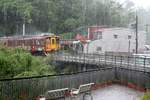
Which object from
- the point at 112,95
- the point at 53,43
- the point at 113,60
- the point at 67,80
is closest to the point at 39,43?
the point at 53,43

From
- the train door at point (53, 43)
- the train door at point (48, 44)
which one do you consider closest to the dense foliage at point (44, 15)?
the train door at point (53, 43)

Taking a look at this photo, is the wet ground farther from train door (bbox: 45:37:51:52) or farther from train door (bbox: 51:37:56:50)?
train door (bbox: 51:37:56:50)

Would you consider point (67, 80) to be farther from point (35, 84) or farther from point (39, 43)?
point (39, 43)

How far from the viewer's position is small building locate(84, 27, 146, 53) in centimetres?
6186

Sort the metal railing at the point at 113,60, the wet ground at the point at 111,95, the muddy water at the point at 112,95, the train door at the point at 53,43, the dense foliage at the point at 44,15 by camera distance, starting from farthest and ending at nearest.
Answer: the dense foliage at the point at 44,15
the train door at the point at 53,43
the metal railing at the point at 113,60
the muddy water at the point at 112,95
the wet ground at the point at 111,95

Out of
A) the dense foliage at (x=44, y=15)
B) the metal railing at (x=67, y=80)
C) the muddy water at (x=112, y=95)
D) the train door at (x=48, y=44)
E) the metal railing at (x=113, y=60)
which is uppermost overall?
the dense foliage at (x=44, y=15)

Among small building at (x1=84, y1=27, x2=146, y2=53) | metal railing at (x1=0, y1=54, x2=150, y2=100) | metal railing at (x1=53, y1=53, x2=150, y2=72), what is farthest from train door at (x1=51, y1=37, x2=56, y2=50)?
metal railing at (x1=0, y1=54, x2=150, y2=100)

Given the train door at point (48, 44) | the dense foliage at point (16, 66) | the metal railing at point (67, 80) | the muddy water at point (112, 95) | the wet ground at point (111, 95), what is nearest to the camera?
the metal railing at point (67, 80)

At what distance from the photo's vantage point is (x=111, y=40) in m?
A: 63.8

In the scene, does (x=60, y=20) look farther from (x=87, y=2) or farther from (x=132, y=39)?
(x=132, y=39)

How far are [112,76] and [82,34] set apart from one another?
49368 mm

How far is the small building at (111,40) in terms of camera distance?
61862 millimetres

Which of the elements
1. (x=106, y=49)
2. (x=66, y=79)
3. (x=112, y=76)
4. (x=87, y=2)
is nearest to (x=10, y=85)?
(x=66, y=79)

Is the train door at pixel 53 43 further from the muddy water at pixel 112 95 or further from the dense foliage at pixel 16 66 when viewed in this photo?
the muddy water at pixel 112 95
